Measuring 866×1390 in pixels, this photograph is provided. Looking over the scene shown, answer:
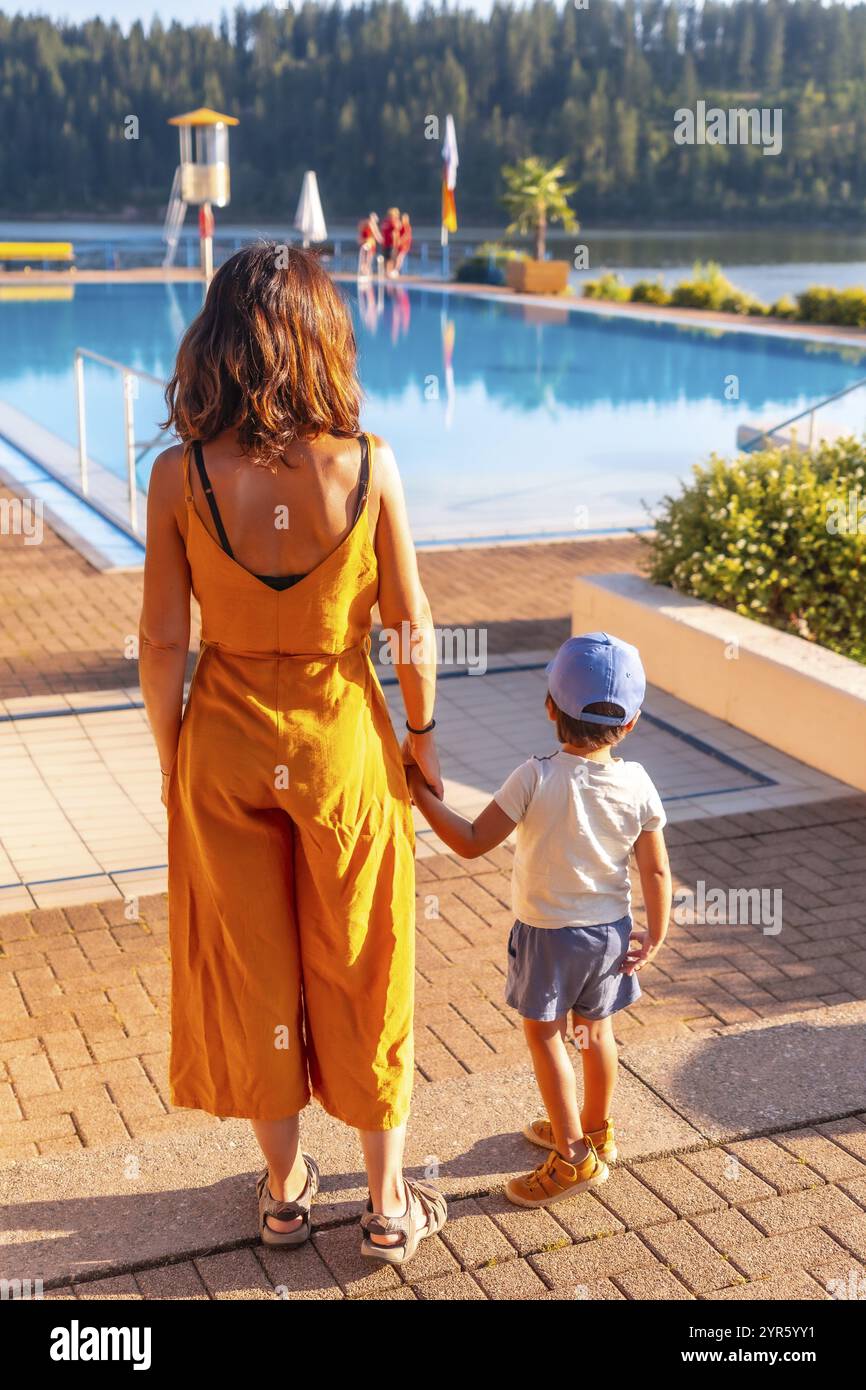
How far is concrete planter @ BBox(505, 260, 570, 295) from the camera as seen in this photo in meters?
29.2

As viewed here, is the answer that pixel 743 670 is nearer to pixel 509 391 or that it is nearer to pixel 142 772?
pixel 142 772

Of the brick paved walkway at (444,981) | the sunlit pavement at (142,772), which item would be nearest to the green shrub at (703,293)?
the sunlit pavement at (142,772)

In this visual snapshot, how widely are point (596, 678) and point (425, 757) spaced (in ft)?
1.06

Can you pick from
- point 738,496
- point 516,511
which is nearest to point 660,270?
point 516,511

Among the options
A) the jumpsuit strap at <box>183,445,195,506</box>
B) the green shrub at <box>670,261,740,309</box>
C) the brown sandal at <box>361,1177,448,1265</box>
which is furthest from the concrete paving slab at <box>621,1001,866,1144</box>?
the green shrub at <box>670,261,740,309</box>

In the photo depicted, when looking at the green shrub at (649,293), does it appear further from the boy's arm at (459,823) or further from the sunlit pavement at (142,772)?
the boy's arm at (459,823)

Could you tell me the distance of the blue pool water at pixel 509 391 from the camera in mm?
11805

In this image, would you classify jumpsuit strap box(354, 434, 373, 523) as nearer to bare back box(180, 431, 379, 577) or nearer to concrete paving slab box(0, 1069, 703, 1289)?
bare back box(180, 431, 379, 577)

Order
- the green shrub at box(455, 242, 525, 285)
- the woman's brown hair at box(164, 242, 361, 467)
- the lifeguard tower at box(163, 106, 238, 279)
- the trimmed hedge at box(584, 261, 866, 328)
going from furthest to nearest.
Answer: the green shrub at box(455, 242, 525, 285) → the lifeguard tower at box(163, 106, 238, 279) → the trimmed hedge at box(584, 261, 866, 328) → the woman's brown hair at box(164, 242, 361, 467)

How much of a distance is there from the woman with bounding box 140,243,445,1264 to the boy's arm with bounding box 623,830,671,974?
42 centimetres

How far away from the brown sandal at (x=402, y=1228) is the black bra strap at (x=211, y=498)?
1181mm

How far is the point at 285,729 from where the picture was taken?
230 centimetres

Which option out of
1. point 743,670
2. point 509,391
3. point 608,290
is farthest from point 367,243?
point 743,670

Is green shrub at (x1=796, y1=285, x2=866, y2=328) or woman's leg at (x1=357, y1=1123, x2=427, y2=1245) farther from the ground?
green shrub at (x1=796, y1=285, x2=866, y2=328)
